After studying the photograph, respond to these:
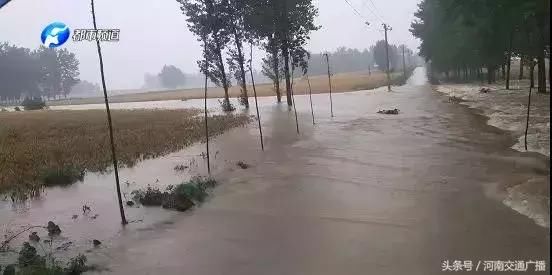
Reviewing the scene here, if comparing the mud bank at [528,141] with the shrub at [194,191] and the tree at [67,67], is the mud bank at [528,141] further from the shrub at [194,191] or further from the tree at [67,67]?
the tree at [67,67]

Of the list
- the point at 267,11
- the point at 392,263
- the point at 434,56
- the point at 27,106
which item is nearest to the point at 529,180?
the point at 392,263

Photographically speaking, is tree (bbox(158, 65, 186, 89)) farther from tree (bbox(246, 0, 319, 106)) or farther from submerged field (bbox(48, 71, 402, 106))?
tree (bbox(246, 0, 319, 106))

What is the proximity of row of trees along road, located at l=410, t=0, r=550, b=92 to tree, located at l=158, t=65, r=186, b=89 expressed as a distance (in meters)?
131

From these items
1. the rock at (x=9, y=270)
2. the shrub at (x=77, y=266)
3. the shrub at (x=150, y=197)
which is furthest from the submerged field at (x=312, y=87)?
the rock at (x=9, y=270)

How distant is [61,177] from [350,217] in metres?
8.27

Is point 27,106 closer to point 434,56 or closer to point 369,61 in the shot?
point 434,56

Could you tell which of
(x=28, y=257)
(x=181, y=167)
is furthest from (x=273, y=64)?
(x=28, y=257)

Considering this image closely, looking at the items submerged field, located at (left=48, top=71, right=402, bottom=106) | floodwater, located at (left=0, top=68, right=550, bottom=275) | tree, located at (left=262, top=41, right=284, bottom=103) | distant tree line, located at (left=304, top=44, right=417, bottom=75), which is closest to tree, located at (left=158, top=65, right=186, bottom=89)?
distant tree line, located at (left=304, top=44, right=417, bottom=75)

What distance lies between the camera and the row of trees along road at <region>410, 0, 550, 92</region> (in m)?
21.8

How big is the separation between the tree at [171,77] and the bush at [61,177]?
175 metres

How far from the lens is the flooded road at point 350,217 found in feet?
20.7

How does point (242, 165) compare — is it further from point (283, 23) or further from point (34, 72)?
point (34, 72)

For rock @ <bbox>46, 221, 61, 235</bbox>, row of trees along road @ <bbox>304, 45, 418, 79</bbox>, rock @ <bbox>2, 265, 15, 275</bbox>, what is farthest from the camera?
row of trees along road @ <bbox>304, 45, 418, 79</bbox>

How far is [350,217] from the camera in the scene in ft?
26.6
